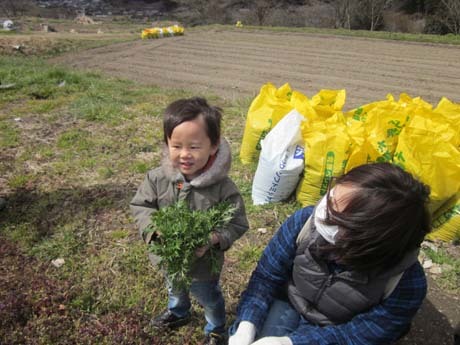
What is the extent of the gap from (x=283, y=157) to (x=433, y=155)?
3.52ft

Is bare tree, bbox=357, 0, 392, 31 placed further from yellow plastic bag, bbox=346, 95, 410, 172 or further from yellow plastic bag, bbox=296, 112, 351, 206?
yellow plastic bag, bbox=296, 112, 351, 206

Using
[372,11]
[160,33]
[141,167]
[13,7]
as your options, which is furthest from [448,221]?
[13,7]

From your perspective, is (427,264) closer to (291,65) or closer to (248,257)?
(248,257)

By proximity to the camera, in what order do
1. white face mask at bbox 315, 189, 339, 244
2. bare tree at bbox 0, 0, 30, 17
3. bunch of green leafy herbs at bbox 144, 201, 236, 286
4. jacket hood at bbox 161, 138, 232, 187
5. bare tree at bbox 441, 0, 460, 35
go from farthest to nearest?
bare tree at bbox 0, 0, 30, 17 → bare tree at bbox 441, 0, 460, 35 → jacket hood at bbox 161, 138, 232, 187 → bunch of green leafy herbs at bbox 144, 201, 236, 286 → white face mask at bbox 315, 189, 339, 244

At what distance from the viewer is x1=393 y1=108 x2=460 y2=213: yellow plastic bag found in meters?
2.49

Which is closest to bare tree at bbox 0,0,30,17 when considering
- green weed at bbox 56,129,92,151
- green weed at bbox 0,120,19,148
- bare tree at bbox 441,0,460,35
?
green weed at bbox 0,120,19,148

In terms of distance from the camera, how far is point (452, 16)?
47.2 feet

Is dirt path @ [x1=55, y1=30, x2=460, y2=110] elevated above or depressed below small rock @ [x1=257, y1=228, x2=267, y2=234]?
above

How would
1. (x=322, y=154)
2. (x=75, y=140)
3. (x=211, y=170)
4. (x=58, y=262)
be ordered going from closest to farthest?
(x=211, y=170) → (x=58, y=262) → (x=322, y=154) → (x=75, y=140)

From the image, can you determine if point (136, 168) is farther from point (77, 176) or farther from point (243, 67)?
point (243, 67)

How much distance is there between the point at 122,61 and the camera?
31.4 ft

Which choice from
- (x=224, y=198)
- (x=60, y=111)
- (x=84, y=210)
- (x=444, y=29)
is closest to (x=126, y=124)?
(x=60, y=111)

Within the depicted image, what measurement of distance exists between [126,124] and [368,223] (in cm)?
408

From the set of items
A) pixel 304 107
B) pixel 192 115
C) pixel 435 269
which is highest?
pixel 192 115
